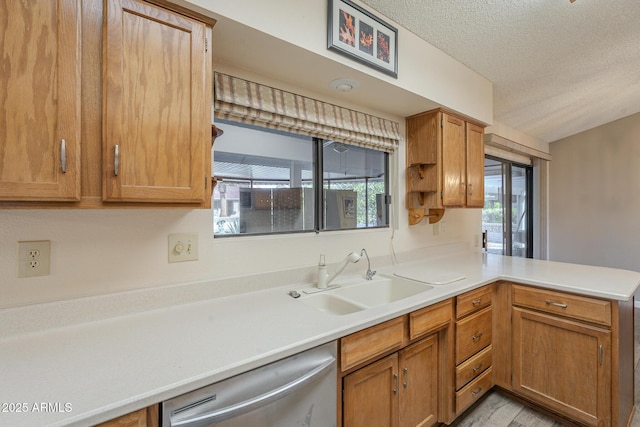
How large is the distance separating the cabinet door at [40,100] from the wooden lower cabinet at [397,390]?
1229 millimetres

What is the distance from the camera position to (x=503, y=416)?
1799 millimetres

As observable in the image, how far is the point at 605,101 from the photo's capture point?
125 inches

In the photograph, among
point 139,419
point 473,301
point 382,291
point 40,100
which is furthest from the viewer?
point 382,291

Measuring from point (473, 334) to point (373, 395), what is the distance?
862mm

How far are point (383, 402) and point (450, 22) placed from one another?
6.90 ft

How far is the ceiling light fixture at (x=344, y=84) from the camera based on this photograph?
1.62 m

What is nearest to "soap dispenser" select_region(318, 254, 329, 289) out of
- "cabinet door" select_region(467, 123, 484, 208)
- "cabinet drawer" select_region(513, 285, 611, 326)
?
"cabinet drawer" select_region(513, 285, 611, 326)

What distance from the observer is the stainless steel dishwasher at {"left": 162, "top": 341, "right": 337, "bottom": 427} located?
2.55 ft

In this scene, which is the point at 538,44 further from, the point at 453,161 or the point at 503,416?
the point at 503,416

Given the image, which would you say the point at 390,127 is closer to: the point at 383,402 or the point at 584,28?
the point at 584,28

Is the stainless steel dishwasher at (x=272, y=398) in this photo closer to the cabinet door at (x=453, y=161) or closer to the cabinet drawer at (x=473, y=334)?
the cabinet drawer at (x=473, y=334)

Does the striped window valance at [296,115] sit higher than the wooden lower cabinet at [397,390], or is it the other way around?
the striped window valance at [296,115]

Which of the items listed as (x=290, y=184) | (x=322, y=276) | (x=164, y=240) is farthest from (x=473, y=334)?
(x=164, y=240)

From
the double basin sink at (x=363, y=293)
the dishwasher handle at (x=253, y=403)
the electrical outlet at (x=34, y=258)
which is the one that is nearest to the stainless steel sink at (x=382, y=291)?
the double basin sink at (x=363, y=293)
